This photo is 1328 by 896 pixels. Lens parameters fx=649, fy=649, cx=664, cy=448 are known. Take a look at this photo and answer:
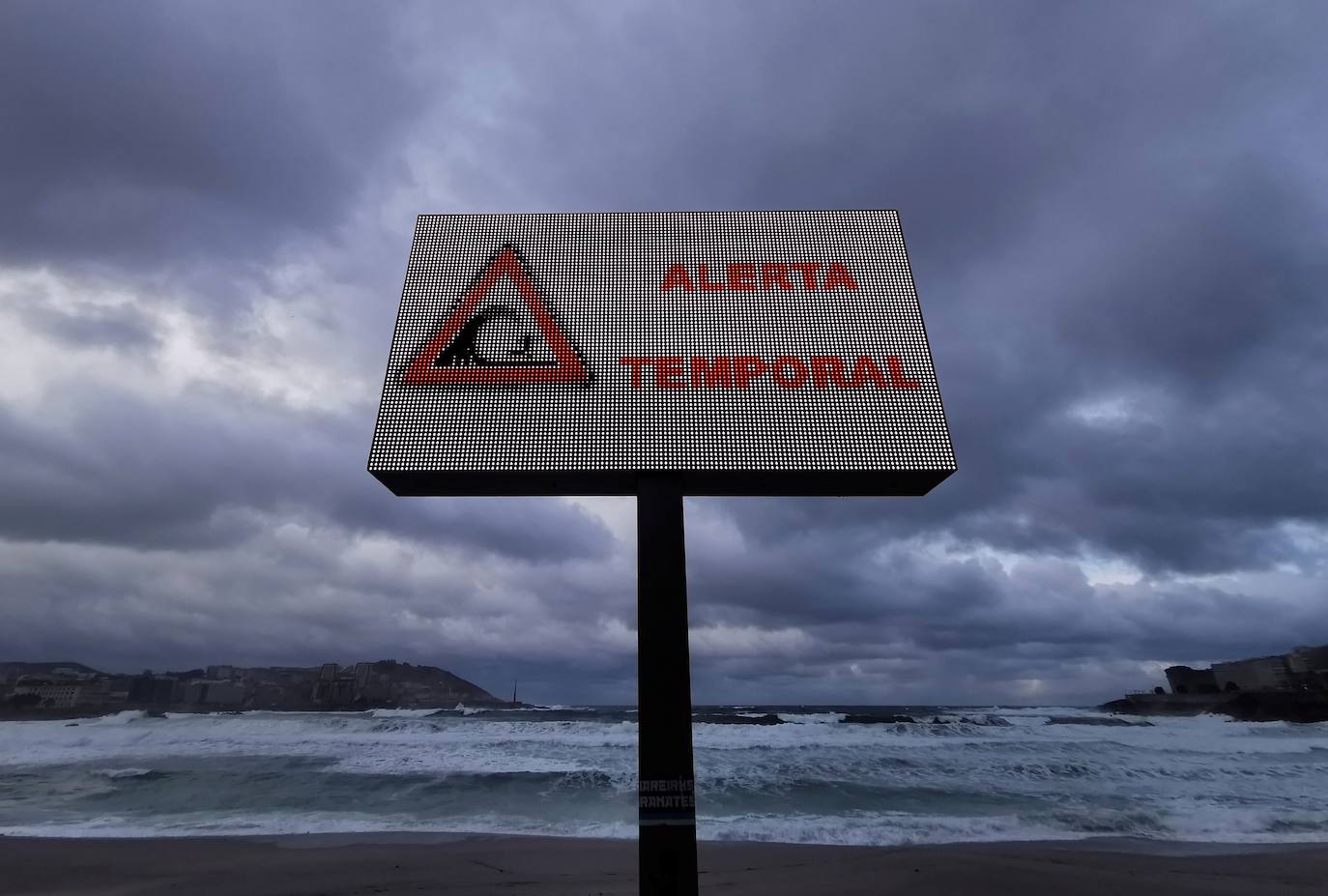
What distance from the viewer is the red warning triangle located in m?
7.33

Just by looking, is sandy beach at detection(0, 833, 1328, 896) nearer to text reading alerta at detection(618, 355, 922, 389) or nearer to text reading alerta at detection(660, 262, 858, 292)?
text reading alerta at detection(618, 355, 922, 389)

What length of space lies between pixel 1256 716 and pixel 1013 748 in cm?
2219

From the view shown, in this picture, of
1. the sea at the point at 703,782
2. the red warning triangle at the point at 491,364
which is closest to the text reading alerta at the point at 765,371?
the red warning triangle at the point at 491,364

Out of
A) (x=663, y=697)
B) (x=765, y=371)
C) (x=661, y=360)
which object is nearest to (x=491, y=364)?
(x=661, y=360)

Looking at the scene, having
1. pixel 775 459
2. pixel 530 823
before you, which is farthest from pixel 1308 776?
pixel 775 459

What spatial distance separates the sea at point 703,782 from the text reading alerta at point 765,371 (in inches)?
422

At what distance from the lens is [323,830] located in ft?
45.8

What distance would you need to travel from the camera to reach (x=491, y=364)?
24.4ft

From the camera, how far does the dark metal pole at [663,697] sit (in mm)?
5980

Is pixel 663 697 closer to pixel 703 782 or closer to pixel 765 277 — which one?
pixel 765 277

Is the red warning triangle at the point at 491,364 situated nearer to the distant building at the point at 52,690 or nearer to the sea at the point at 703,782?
the sea at the point at 703,782

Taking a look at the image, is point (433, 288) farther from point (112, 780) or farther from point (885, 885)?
point (112, 780)

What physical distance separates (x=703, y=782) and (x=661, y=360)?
15.6 m

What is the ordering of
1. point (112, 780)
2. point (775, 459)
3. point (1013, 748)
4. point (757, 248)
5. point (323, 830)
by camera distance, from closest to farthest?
point (775, 459), point (757, 248), point (323, 830), point (112, 780), point (1013, 748)
